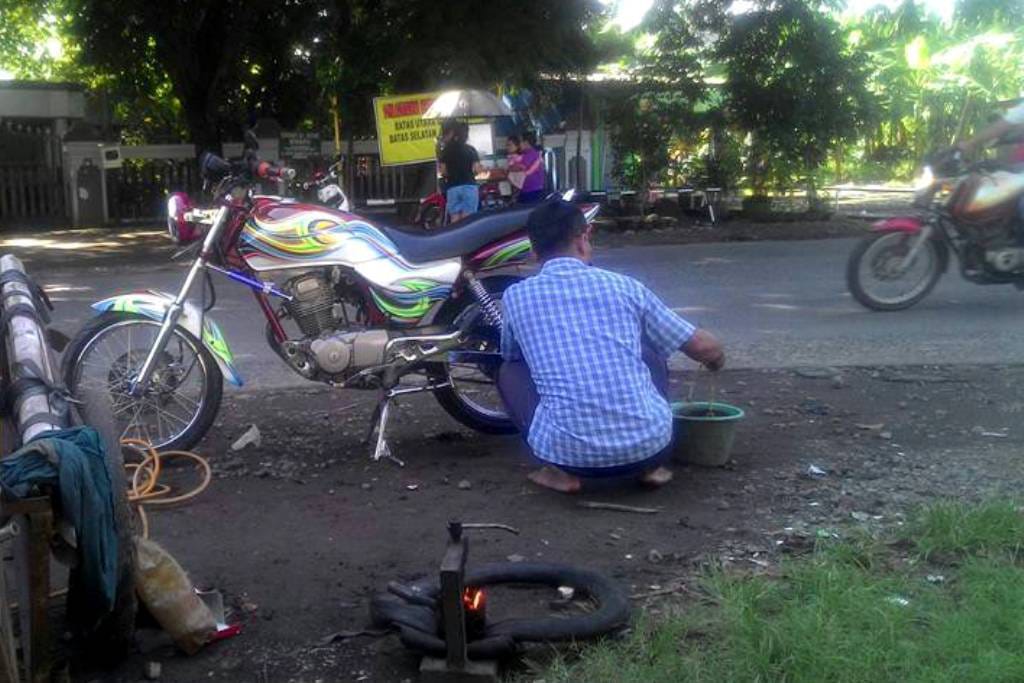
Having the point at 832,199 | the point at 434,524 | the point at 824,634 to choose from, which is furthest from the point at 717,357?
the point at 832,199

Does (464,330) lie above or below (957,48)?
below

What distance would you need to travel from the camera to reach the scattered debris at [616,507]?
4.96 meters

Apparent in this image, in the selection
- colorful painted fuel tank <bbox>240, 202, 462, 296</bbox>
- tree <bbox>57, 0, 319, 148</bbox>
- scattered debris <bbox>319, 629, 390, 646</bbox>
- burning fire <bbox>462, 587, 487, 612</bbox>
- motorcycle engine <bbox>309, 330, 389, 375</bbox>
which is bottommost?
scattered debris <bbox>319, 629, 390, 646</bbox>

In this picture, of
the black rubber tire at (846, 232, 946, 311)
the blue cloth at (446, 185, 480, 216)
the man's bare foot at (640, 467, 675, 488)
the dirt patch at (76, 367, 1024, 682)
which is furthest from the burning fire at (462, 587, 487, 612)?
the blue cloth at (446, 185, 480, 216)

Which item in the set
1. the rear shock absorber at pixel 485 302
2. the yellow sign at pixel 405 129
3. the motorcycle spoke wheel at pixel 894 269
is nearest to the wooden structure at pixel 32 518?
the rear shock absorber at pixel 485 302

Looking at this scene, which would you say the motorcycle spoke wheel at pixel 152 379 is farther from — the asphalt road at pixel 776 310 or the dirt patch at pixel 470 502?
the asphalt road at pixel 776 310

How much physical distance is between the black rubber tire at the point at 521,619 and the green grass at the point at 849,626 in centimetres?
8

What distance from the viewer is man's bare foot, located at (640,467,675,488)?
5.13 metres

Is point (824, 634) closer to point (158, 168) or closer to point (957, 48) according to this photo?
point (158, 168)

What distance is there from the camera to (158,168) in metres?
21.3

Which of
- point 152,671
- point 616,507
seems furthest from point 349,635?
point 616,507

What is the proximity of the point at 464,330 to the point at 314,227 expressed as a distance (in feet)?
2.79

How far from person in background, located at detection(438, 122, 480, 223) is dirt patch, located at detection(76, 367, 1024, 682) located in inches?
347

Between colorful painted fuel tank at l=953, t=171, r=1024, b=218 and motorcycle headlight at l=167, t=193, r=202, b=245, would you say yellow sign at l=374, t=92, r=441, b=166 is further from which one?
motorcycle headlight at l=167, t=193, r=202, b=245
